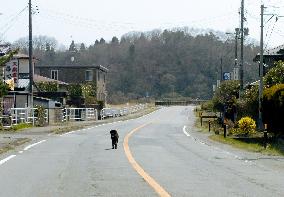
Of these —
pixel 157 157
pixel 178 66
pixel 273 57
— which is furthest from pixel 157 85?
pixel 157 157

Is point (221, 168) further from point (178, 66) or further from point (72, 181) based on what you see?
point (178, 66)

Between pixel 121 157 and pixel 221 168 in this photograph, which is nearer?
pixel 221 168

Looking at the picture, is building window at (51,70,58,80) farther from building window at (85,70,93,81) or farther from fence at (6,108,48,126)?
fence at (6,108,48,126)

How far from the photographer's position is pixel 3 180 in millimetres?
14031

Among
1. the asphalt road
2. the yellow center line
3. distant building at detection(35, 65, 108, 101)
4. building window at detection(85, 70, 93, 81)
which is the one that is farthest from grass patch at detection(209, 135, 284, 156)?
building window at detection(85, 70, 93, 81)

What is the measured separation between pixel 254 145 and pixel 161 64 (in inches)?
5506

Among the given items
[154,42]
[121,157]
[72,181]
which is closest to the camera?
[72,181]

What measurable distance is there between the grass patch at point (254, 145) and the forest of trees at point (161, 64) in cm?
12543

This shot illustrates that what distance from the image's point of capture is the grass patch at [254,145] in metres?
27.4

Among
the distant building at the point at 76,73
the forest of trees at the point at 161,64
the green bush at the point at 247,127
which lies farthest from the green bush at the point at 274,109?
the forest of trees at the point at 161,64

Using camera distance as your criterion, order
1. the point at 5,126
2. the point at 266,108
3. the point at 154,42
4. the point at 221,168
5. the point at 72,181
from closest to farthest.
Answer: the point at 72,181
the point at 221,168
the point at 266,108
the point at 5,126
the point at 154,42

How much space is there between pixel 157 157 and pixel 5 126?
21.3 m

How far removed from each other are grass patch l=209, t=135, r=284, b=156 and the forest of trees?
125428 mm

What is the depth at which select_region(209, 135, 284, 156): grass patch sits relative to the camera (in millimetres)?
27436
